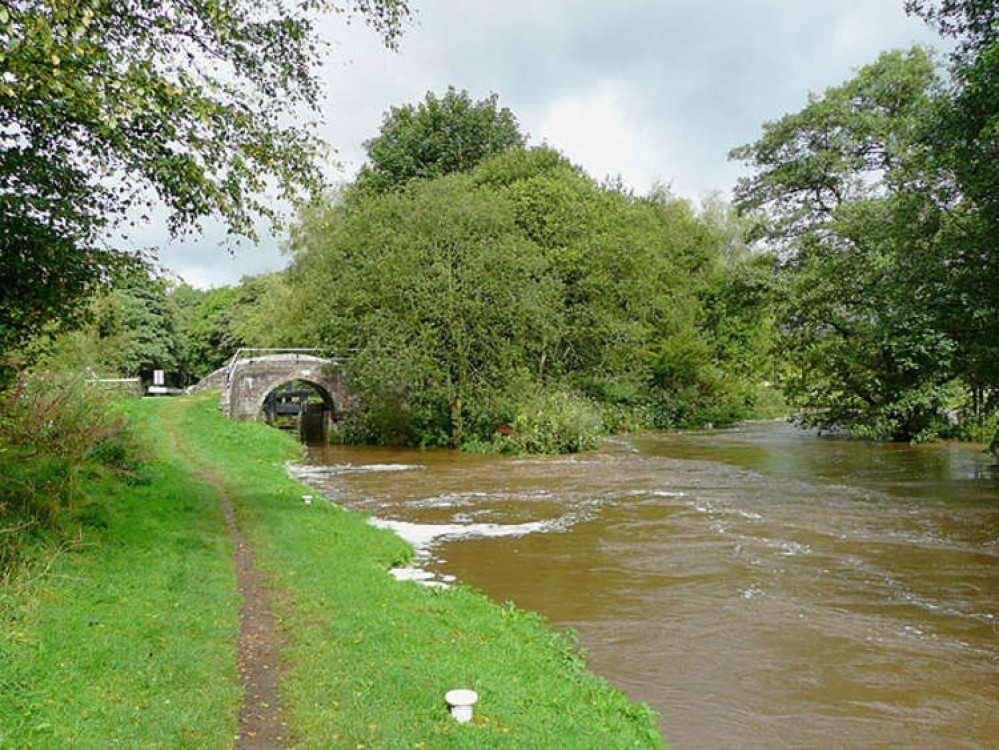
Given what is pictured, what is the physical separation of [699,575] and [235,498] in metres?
9.55

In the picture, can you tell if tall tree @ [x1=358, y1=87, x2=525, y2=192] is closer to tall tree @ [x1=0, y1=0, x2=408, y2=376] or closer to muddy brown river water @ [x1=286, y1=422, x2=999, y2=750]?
muddy brown river water @ [x1=286, y1=422, x2=999, y2=750]

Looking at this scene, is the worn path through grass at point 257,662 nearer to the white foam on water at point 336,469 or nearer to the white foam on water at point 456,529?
the white foam on water at point 456,529

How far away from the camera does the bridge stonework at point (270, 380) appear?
33844 mm

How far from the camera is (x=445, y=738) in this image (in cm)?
520

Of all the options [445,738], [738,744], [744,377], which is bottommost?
[738,744]

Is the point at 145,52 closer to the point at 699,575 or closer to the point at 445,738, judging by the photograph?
the point at 445,738

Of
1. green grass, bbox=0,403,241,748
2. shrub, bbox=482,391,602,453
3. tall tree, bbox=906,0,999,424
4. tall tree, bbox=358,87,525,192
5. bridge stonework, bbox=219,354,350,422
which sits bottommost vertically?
green grass, bbox=0,403,241,748

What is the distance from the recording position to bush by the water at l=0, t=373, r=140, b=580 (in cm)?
860

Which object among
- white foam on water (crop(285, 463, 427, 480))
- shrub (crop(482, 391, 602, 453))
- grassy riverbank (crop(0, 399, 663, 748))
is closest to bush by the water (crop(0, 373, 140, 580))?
grassy riverbank (crop(0, 399, 663, 748))

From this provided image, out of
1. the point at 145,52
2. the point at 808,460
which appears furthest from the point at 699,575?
the point at 808,460

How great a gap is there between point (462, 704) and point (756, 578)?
7.08 meters

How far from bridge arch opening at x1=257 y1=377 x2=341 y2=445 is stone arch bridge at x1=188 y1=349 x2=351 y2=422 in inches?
2.7

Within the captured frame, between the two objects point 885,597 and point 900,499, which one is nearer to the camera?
point 885,597

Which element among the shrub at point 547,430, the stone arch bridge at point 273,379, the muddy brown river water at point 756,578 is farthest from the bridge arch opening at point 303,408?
the muddy brown river water at point 756,578
